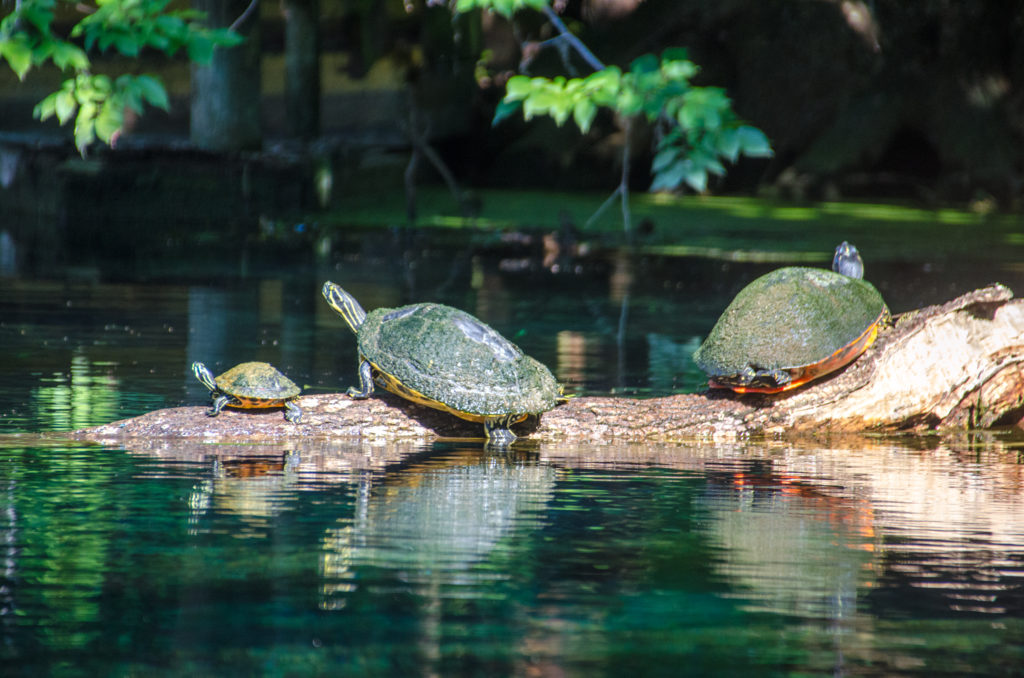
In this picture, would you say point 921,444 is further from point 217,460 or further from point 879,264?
point 879,264

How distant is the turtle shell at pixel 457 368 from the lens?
223 inches

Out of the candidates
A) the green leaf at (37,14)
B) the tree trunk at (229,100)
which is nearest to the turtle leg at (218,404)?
the green leaf at (37,14)

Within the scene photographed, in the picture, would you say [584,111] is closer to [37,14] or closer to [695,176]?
[695,176]

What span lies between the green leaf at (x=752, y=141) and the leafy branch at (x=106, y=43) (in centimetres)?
176

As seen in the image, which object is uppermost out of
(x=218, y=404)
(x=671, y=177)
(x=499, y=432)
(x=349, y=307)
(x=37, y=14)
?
(x=37, y=14)

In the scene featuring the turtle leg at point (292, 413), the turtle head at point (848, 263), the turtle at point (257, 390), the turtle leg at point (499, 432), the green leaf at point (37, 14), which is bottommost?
the turtle leg at point (499, 432)

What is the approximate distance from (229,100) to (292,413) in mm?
11896

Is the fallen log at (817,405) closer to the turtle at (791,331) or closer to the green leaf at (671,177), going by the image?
the turtle at (791,331)

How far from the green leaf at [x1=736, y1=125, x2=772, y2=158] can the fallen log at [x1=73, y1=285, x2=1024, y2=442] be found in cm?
184

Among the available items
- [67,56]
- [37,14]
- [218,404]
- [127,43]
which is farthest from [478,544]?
[37,14]

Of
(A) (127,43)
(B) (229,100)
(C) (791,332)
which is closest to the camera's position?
(A) (127,43)

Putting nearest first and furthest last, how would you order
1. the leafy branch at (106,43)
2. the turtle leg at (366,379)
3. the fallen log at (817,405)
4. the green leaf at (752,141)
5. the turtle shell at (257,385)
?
the green leaf at (752,141) < the leafy branch at (106,43) < the turtle shell at (257,385) < the fallen log at (817,405) < the turtle leg at (366,379)

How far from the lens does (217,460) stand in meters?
5.39

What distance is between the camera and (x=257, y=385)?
5.66m
